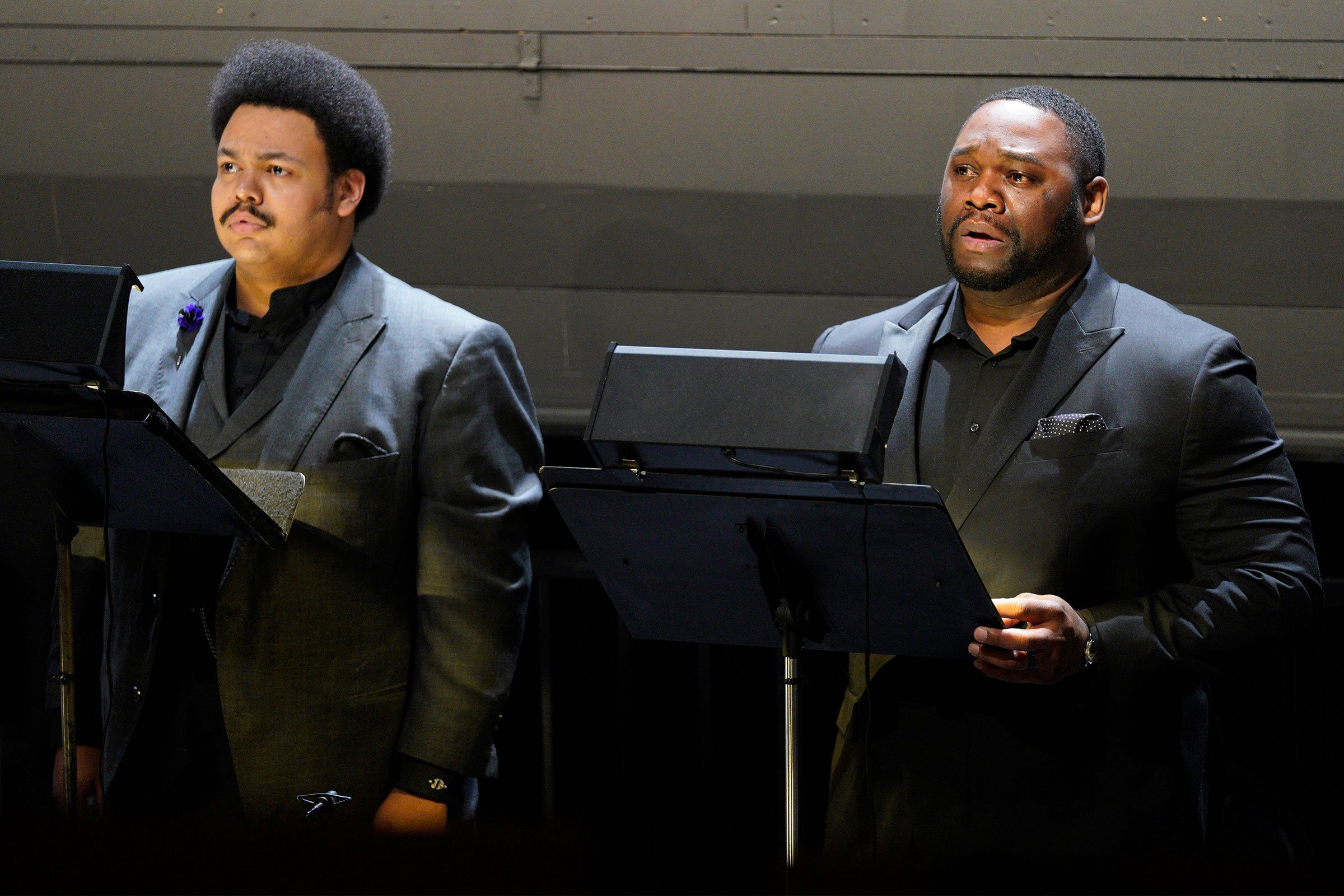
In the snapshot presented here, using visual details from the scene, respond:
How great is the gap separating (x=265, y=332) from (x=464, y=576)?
587 mm

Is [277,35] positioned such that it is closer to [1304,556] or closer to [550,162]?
[550,162]

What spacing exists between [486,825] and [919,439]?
1.11m

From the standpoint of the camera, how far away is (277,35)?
3.27 metres

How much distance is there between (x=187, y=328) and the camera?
242 centimetres

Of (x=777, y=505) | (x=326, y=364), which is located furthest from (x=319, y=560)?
(x=777, y=505)

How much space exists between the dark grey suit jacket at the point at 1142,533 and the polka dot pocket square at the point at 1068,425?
0.01 meters

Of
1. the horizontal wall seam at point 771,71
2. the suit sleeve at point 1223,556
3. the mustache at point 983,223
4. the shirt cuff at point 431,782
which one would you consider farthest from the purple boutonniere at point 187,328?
the suit sleeve at point 1223,556

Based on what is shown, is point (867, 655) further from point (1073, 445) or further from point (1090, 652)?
point (1073, 445)

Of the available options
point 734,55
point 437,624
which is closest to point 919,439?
point 437,624

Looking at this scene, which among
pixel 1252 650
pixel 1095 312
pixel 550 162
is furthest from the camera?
pixel 550 162

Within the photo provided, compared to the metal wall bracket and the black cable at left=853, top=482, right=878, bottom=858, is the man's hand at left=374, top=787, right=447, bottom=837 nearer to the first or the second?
the black cable at left=853, top=482, right=878, bottom=858

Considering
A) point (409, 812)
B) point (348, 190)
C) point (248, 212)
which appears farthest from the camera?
point (348, 190)

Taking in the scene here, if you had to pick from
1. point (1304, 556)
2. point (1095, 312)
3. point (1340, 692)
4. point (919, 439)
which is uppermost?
point (1095, 312)

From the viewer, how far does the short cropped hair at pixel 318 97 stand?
7.98 feet
